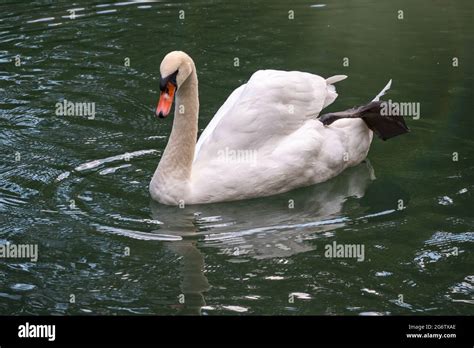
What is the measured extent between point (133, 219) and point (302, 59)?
550 cm

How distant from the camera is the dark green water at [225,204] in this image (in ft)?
24.7

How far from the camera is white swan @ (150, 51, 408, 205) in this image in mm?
9117

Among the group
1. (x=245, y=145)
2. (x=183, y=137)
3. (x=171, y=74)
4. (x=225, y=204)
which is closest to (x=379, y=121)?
(x=245, y=145)

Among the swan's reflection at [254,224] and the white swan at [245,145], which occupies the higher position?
the white swan at [245,145]

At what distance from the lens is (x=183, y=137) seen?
9.30m

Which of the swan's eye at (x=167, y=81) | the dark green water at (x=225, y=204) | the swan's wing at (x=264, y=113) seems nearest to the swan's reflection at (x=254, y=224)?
the dark green water at (x=225, y=204)

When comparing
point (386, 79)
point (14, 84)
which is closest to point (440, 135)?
point (386, 79)

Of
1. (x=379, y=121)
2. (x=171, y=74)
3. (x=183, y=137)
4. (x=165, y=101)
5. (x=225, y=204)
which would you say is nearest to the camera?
(x=165, y=101)

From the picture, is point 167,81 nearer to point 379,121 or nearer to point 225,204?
point 225,204

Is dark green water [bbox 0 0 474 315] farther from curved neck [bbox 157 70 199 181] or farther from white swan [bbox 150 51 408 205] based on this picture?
curved neck [bbox 157 70 199 181]

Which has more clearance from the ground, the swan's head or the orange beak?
the swan's head

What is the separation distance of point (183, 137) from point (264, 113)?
78cm

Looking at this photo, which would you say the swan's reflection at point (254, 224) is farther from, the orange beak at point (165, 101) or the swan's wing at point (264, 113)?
the orange beak at point (165, 101)

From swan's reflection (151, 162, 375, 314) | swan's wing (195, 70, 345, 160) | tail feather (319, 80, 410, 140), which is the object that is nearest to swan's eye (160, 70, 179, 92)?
swan's wing (195, 70, 345, 160)
